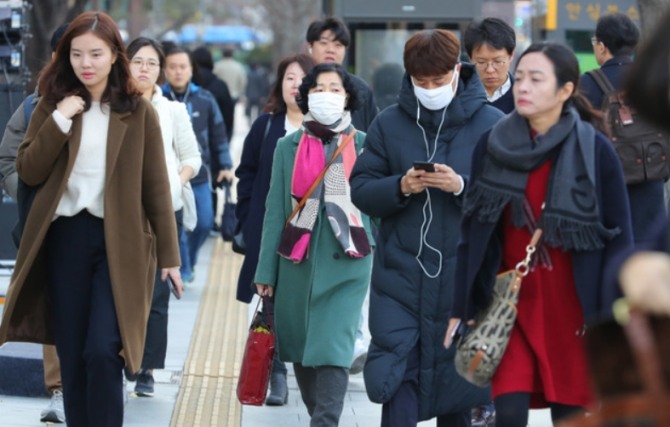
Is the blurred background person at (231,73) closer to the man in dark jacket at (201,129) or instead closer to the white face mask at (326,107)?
the man in dark jacket at (201,129)

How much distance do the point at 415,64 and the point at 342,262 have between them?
4.02 ft

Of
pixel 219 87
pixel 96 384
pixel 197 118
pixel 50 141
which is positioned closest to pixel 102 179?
pixel 50 141

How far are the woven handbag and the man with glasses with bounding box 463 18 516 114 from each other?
2.65 m

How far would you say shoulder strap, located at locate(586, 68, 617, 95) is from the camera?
752 cm

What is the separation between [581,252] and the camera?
489 cm

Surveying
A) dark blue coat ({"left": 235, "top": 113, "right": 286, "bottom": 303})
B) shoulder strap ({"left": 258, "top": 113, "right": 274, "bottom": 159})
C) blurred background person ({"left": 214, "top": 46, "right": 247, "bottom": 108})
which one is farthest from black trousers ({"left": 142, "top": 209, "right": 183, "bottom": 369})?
blurred background person ({"left": 214, "top": 46, "right": 247, "bottom": 108})

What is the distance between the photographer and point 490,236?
501 cm

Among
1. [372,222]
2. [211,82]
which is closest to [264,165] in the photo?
[372,222]

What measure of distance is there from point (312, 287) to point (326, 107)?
0.82 meters

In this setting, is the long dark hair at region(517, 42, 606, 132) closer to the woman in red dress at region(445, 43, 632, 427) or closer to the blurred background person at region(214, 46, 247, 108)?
the woman in red dress at region(445, 43, 632, 427)

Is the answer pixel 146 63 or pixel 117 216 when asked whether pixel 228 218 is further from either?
pixel 117 216

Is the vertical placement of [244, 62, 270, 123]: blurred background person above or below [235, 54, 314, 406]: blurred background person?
below

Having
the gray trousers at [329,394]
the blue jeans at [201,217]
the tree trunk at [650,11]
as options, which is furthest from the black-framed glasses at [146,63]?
the tree trunk at [650,11]

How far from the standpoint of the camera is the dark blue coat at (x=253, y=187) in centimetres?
781
